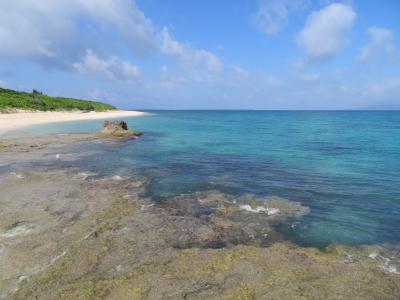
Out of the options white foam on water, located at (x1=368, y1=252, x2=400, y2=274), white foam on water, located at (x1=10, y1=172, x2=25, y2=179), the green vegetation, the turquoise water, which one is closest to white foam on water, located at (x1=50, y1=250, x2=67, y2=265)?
the turquoise water

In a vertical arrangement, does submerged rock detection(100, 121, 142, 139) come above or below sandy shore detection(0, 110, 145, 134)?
above

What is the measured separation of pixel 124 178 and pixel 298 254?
1201cm

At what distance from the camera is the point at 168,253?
30.0 ft

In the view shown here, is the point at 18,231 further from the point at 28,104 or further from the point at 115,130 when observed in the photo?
the point at 28,104

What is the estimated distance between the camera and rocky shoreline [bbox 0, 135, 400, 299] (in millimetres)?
7375

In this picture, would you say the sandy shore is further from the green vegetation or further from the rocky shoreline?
the rocky shoreline

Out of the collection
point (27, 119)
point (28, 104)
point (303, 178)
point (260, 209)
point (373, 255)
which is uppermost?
point (28, 104)

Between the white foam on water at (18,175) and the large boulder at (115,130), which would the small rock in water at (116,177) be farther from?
the large boulder at (115,130)

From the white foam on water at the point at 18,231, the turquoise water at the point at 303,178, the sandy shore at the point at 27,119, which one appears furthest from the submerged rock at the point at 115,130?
the white foam on water at the point at 18,231

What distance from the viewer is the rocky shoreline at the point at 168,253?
24.2ft

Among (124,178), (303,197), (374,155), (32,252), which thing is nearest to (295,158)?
(374,155)

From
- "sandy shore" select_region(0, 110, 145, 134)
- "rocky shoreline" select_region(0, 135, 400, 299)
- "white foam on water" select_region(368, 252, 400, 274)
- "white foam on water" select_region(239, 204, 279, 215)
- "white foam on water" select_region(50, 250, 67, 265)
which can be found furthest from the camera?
"sandy shore" select_region(0, 110, 145, 134)

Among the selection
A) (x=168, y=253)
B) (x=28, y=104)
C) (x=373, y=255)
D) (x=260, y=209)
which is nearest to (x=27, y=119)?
(x=28, y=104)

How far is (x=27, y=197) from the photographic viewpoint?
14.3 m
